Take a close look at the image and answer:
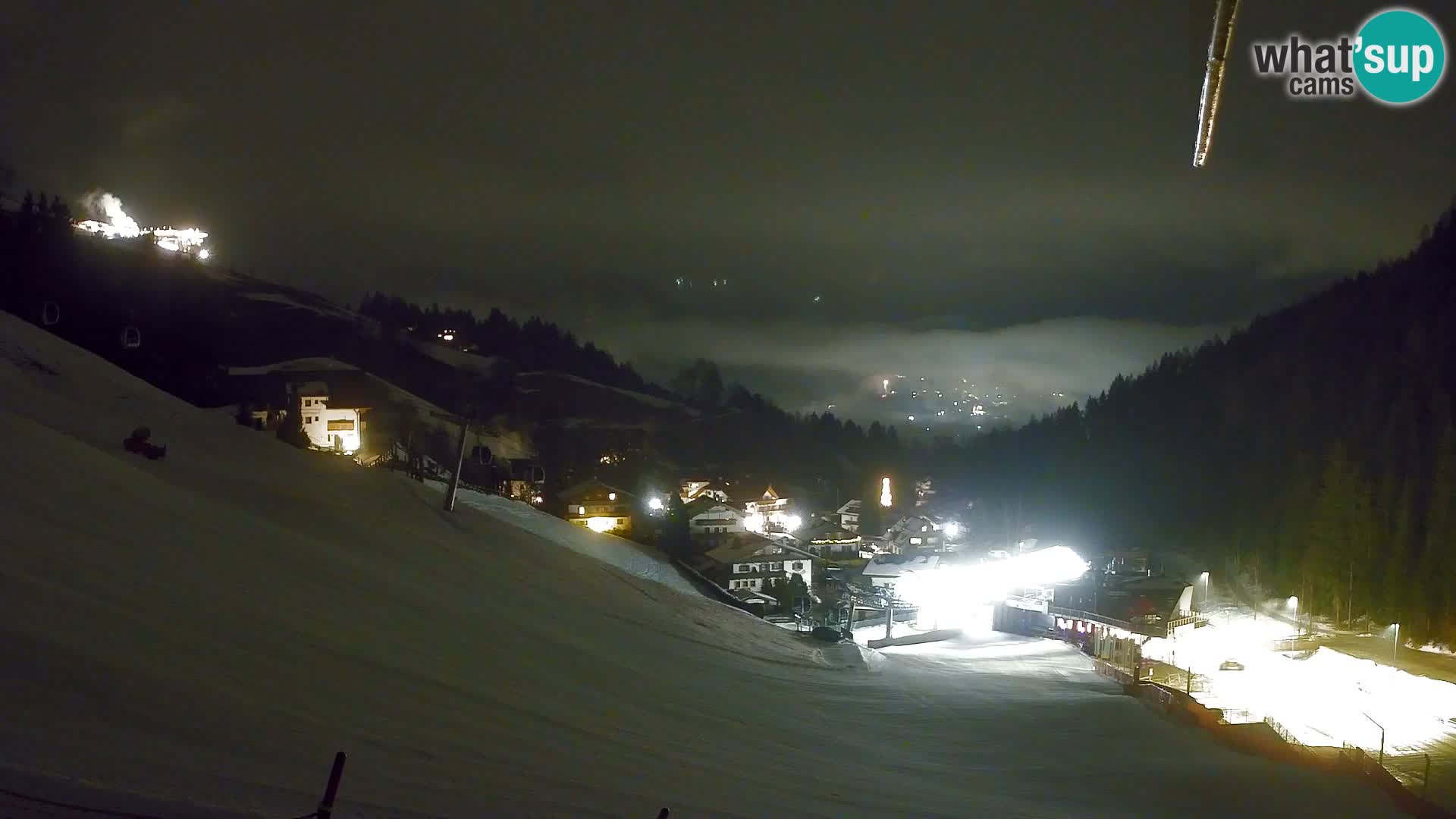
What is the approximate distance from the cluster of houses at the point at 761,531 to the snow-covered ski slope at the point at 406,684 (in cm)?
1742

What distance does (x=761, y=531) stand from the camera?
64250mm

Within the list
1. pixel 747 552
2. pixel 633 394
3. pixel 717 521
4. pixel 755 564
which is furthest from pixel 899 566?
pixel 633 394

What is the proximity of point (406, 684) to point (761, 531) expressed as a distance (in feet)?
188

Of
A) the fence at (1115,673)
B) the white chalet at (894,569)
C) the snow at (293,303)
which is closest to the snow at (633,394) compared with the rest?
the snow at (293,303)

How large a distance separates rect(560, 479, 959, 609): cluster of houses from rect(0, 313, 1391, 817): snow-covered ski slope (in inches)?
686

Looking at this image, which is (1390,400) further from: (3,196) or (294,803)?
(3,196)

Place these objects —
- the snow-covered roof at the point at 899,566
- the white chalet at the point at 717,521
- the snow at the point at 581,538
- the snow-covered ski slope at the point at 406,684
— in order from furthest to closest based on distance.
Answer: the white chalet at the point at 717,521
the snow-covered roof at the point at 899,566
the snow at the point at 581,538
the snow-covered ski slope at the point at 406,684

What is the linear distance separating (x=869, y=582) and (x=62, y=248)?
206ft

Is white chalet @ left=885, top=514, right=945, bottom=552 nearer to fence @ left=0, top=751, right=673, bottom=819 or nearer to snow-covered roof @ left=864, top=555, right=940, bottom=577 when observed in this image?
snow-covered roof @ left=864, top=555, right=940, bottom=577

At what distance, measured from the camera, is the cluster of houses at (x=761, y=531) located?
42531mm

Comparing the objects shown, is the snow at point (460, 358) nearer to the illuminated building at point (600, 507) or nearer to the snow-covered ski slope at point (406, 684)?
the illuminated building at point (600, 507)

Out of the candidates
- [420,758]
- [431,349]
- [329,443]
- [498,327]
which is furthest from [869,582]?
[498,327]

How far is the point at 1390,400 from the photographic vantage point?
51062mm

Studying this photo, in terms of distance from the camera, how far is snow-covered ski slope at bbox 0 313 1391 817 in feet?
17.0
